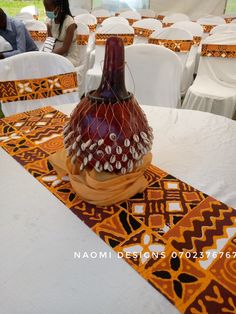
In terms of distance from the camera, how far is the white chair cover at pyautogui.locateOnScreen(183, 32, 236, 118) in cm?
196

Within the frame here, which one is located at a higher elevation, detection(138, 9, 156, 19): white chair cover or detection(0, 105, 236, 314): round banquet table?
detection(138, 9, 156, 19): white chair cover

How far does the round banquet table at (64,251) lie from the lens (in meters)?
0.38

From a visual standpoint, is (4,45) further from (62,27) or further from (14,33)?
(62,27)

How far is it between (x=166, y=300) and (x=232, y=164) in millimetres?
433

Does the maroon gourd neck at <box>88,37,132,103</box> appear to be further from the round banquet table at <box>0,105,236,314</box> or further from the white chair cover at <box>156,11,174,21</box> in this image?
the white chair cover at <box>156,11,174,21</box>

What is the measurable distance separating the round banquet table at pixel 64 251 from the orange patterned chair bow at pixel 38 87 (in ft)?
1.50

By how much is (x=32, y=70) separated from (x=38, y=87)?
0.08m

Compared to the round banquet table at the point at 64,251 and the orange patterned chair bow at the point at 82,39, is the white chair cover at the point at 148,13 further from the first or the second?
the round banquet table at the point at 64,251

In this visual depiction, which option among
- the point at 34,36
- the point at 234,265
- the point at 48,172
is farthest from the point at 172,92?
the point at 34,36

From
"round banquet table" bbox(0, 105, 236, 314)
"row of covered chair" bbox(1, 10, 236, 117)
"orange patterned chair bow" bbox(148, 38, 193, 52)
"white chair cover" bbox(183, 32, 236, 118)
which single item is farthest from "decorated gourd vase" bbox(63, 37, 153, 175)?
"orange patterned chair bow" bbox(148, 38, 193, 52)

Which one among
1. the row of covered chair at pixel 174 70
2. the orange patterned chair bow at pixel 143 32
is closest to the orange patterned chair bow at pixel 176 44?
the row of covered chair at pixel 174 70

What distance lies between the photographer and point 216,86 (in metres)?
2.16

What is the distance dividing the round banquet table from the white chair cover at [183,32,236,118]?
1.33m

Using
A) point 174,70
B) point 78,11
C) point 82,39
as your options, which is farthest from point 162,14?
point 174,70
